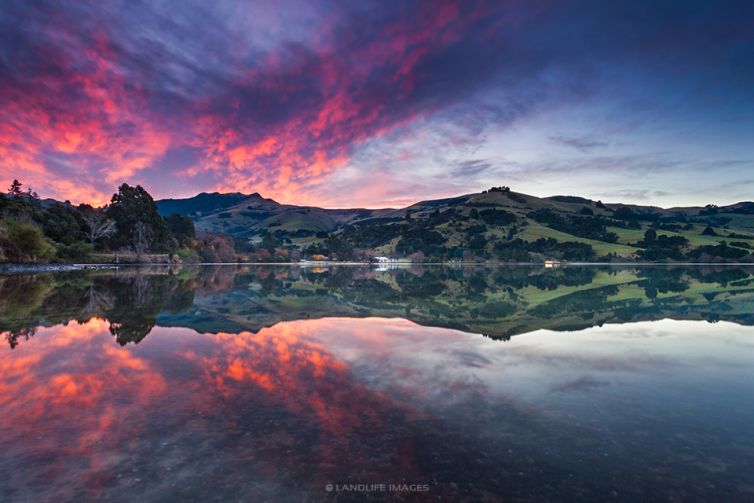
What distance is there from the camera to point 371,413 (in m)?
9.03

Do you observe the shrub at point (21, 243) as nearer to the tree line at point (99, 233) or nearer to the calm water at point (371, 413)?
the tree line at point (99, 233)

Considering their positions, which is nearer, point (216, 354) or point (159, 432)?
point (159, 432)

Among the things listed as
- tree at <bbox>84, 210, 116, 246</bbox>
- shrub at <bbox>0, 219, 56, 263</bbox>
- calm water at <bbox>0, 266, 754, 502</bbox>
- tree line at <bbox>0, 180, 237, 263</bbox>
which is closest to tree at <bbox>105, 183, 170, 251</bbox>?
tree line at <bbox>0, 180, 237, 263</bbox>

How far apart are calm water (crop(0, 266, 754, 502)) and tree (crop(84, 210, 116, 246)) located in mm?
102063

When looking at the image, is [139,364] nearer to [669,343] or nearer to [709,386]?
[709,386]

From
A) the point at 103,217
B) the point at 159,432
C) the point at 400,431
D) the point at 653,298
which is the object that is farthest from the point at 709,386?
the point at 103,217

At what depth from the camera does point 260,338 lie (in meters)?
17.9

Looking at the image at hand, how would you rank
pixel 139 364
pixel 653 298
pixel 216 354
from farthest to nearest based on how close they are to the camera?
pixel 653 298 < pixel 216 354 < pixel 139 364

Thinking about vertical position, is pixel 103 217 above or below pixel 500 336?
above

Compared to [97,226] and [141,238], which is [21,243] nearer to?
[97,226]

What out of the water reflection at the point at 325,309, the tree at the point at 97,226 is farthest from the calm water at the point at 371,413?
the tree at the point at 97,226

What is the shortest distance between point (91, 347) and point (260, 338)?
6119 millimetres

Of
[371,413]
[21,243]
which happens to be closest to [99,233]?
[21,243]

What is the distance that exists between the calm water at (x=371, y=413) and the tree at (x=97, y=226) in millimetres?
102063
